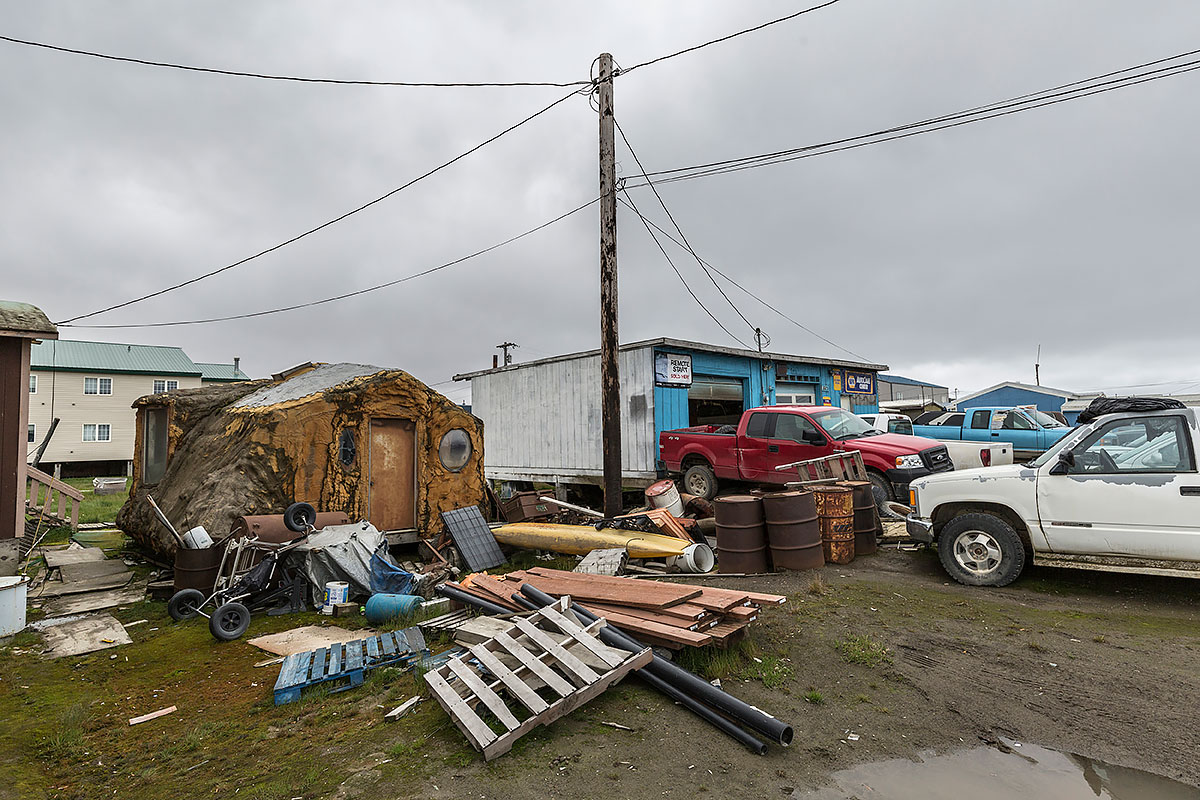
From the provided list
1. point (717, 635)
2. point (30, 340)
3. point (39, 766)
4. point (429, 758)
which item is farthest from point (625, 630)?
point (30, 340)

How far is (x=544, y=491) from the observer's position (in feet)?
55.8

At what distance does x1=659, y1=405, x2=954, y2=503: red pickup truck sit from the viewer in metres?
10.8

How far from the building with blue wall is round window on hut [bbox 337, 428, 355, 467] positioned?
6438 mm

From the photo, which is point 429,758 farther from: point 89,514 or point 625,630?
point 89,514

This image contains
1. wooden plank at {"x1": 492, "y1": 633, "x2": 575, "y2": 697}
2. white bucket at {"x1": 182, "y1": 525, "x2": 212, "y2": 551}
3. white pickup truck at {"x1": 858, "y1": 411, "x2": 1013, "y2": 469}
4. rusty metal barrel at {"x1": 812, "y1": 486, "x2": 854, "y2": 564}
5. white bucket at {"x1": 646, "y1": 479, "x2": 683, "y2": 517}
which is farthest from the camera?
white pickup truck at {"x1": 858, "y1": 411, "x2": 1013, "y2": 469}

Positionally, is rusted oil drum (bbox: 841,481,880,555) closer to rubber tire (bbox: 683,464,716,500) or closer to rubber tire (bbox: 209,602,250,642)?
rubber tire (bbox: 683,464,716,500)

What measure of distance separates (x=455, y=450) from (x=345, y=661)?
628 cm

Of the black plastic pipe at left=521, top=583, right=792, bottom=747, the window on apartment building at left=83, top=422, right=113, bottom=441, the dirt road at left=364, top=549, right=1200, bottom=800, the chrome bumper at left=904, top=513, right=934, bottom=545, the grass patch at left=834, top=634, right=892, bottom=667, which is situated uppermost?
the window on apartment building at left=83, top=422, right=113, bottom=441

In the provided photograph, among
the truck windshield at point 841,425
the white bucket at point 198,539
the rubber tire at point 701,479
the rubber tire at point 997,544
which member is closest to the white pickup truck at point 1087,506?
the rubber tire at point 997,544

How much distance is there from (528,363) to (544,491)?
361 centimetres

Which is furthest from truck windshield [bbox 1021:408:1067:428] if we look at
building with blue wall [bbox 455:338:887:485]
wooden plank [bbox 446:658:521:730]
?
wooden plank [bbox 446:658:521:730]

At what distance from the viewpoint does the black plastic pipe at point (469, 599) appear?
6.11 m

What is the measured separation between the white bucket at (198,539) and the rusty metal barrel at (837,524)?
809 cm

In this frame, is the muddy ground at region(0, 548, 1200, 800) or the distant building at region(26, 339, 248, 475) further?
the distant building at region(26, 339, 248, 475)
